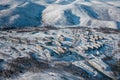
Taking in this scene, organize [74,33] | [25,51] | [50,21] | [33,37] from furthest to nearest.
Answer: [50,21]
[74,33]
[33,37]
[25,51]

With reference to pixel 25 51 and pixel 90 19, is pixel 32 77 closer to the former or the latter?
pixel 25 51

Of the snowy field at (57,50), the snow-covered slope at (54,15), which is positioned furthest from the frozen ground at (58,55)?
the snow-covered slope at (54,15)

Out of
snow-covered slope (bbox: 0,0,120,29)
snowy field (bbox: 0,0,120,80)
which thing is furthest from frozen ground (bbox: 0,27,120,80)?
snow-covered slope (bbox: 0,0,120,29)

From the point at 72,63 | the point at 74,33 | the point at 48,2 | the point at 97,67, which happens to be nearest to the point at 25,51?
→ the point at 72,63

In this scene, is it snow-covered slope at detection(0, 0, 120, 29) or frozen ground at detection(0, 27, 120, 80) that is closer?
frozen ground at detection(0, 27, 120, 80)

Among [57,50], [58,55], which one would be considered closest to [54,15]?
[57,50]

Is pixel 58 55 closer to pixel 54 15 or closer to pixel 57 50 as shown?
pixel 57 50

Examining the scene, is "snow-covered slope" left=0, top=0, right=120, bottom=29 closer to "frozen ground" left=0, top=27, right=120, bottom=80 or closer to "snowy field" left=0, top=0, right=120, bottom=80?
"snowy field" left=0, top=0, right=120, bottom=80
